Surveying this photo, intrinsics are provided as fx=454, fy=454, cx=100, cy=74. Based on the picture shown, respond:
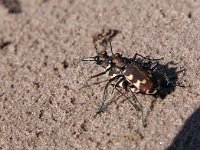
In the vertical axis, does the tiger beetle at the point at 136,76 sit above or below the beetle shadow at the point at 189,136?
above

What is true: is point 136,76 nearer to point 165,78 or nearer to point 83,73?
point 165,78

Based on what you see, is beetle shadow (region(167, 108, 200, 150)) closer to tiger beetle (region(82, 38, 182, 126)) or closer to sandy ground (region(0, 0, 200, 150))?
sandy ground (region(0, 0, 200, 150))

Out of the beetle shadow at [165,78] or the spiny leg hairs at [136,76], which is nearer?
the spiny leg hairs at [136,76]

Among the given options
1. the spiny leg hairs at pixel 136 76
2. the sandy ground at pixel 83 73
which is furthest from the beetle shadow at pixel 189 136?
the spiny leg hairs at pixel 136 76

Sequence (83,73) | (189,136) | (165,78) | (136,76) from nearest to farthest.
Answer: (189,136), (136,76), (165,78), (83,73)

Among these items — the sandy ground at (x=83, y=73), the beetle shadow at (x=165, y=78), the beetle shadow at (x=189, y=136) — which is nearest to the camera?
the beetle shadow at (x=189, y=136)

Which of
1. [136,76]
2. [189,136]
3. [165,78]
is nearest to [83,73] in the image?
[136,76]

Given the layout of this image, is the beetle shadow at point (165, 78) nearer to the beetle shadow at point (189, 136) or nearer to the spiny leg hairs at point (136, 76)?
the spiny leg hairs at point (136, 76)

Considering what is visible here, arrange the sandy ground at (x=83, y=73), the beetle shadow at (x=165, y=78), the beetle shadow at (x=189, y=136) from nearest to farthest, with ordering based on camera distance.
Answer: the beetle shadow at (x=189, y=136)
the sandy ground at (x=83, y=73)
the beetle shadow at (x=165, y=78)

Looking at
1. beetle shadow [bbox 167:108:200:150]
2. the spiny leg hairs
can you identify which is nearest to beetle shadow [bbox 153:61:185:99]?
the spiny leg hairs
